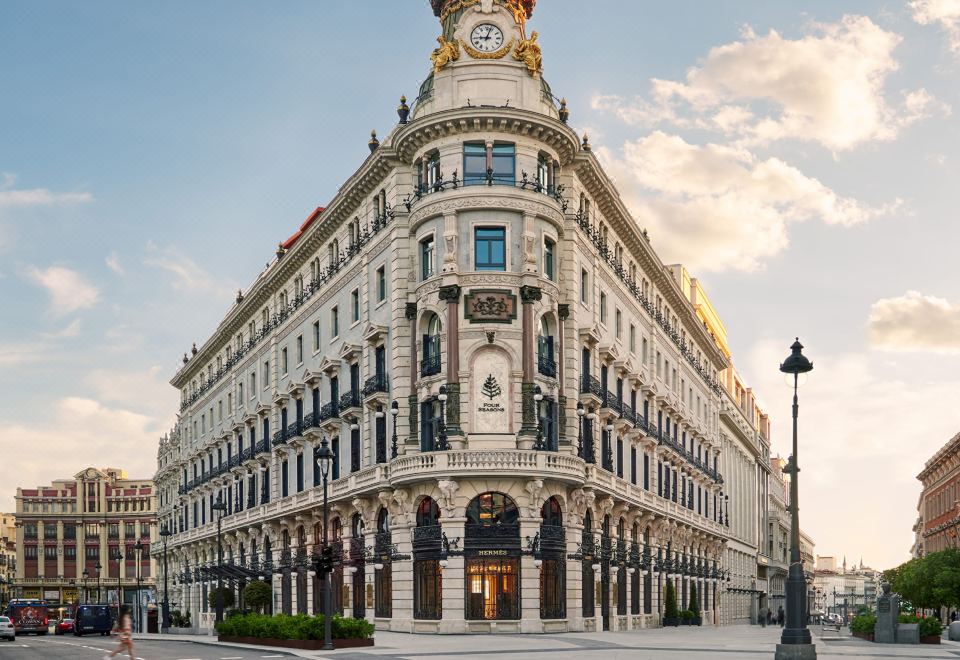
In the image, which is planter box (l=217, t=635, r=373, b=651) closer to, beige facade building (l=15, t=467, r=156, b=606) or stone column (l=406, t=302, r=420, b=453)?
stone column (l=406, t=302, r=420, b=453)

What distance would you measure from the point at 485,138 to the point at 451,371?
10236mm

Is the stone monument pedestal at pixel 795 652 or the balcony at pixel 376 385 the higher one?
the balcony at pixel 376 385

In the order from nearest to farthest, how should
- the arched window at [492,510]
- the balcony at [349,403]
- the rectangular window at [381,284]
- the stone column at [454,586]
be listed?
the stone column at [454,586] → the arched window at [492,510] → the rectangular window at [381,284] → the balcony at [349,403]

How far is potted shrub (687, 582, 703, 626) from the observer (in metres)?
72.8

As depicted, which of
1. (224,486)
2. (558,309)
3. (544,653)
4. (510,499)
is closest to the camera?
(544,653)

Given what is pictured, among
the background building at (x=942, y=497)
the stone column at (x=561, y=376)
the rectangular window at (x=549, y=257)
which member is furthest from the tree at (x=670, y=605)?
the background building at (x=942, y=497)

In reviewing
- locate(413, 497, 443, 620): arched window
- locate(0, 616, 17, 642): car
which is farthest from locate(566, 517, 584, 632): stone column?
locate(0, 616, 17, 642): car

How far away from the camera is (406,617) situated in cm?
5025

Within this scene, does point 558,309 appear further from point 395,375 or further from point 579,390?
point 395,375

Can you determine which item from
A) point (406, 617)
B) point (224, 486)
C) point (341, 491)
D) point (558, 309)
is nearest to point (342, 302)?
point (341, 491)

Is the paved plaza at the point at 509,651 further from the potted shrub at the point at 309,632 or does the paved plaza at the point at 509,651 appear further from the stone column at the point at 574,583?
the stone column at the point at 574,583

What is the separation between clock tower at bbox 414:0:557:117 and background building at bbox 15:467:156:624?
510 feet

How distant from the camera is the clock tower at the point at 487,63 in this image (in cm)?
5184

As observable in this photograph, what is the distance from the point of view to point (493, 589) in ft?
159
